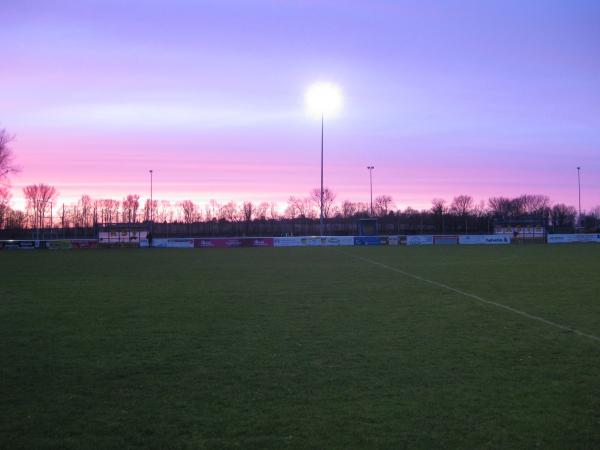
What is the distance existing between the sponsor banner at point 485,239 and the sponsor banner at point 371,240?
7983 mm

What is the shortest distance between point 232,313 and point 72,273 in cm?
1317

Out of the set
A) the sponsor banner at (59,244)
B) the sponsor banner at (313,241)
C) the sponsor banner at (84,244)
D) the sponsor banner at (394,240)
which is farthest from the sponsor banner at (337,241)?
the sponsor banner at (59,244)

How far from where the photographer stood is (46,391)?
6.19 meters

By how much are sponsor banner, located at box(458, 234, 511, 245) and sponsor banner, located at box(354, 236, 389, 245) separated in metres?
7.98

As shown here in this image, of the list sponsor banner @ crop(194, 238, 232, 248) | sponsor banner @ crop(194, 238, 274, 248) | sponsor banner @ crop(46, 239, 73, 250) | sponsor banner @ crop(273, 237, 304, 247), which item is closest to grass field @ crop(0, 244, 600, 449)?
sponsor banner @ crop(194, 238, 232, 248)

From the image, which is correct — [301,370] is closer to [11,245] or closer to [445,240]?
[445,240]

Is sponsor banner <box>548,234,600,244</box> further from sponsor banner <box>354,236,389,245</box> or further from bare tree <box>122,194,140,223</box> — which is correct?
bare tree <box>122,194,140,223</box>

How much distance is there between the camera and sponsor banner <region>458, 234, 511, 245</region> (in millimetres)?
53562

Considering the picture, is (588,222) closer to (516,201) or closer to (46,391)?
(516,201)

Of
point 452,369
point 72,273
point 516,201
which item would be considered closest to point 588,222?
point 516,201

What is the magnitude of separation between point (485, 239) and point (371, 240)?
39.3ft

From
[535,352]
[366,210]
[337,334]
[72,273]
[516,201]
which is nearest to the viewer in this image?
[535,352]

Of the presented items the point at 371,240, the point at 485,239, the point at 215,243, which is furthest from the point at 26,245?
the point at 485,239

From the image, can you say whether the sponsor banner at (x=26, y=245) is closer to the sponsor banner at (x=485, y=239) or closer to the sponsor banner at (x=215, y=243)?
the sponsor banner at (x=215, y=243)
